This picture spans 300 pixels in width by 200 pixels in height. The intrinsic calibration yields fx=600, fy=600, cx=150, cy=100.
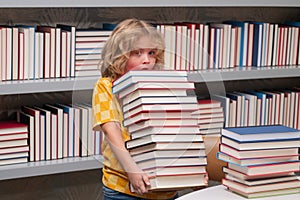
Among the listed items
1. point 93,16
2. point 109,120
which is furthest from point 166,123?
point 93,16

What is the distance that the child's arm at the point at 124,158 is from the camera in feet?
4.78

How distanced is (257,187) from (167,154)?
328 mm

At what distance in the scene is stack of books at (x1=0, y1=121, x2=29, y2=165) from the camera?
8.20 ft

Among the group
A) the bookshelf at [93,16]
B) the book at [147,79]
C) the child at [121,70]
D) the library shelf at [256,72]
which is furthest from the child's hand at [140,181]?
the library shelf at [256,72]

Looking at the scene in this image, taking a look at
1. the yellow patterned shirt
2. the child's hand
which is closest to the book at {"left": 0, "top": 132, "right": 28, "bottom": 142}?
the yellow patterned shirt

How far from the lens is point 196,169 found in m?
1.48

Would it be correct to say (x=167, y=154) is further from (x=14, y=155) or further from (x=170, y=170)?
(x=14, y=155)

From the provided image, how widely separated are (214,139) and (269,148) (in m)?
0.18

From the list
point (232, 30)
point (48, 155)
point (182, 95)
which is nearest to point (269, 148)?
point (182, 95)

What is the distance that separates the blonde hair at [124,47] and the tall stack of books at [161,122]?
41 millimetres

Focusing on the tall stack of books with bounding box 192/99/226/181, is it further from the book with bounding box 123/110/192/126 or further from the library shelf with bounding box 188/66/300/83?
the library shelf with bounding box 188/66/300/83

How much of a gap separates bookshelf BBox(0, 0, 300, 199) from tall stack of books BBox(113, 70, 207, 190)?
879mm

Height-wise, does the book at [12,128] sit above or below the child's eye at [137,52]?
below

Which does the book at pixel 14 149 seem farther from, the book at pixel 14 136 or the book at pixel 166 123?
the book at pixel 166 123
